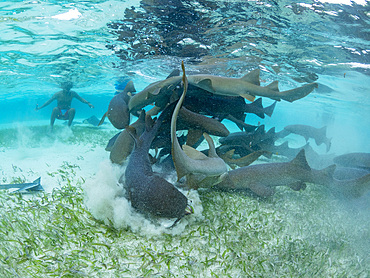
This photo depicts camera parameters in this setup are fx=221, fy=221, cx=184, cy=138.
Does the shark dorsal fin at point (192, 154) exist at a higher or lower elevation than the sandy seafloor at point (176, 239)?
higher

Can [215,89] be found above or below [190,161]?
above

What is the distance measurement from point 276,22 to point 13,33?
1315 centimetres

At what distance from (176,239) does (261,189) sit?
95.9 inches

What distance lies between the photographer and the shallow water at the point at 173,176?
3084 millimetres

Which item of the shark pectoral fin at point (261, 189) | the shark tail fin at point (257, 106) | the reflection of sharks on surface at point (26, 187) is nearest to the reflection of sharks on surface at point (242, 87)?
the shark tail fin at point (257, 106)

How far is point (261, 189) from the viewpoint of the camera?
495cm

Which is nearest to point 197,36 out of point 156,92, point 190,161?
point 156,92

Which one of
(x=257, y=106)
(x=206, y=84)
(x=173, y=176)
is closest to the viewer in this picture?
(x=173, y=176)

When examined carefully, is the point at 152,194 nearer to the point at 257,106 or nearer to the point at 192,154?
the point at 192,154

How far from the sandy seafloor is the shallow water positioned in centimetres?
2

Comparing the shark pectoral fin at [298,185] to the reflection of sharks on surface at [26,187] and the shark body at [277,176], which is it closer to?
the shark body at [277,176]

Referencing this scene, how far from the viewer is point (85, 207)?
3918 millimetres

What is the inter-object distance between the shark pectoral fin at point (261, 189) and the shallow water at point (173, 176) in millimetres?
237

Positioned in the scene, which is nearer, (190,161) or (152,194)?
(152,194)
